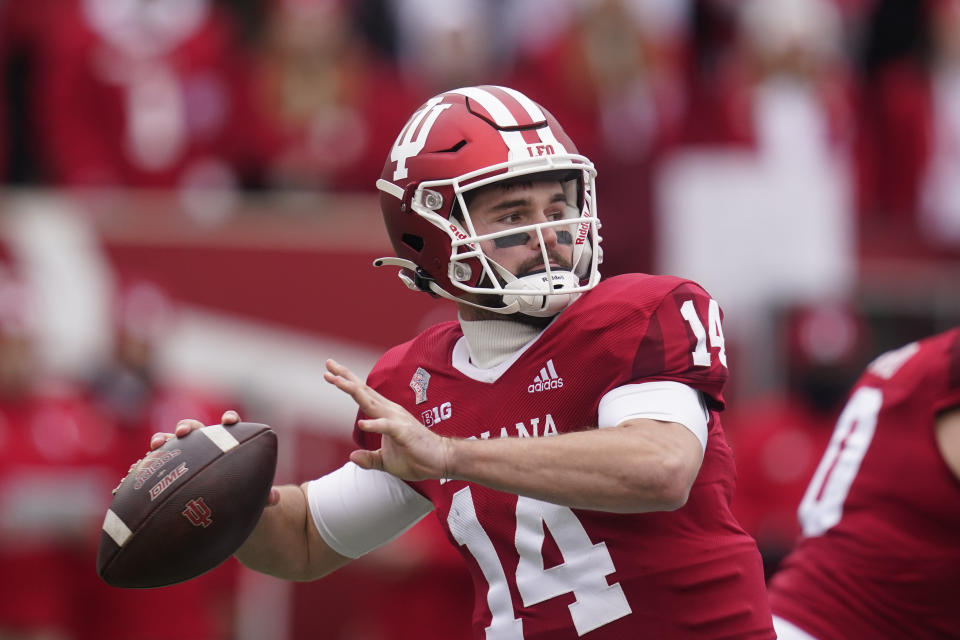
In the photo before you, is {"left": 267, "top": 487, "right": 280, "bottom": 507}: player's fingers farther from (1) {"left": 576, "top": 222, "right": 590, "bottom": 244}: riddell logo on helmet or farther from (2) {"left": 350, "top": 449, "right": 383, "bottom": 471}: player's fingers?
(1) {"left": 576, "top": 222, "right": 590, "bottom": 244}: riddell logo on helmet

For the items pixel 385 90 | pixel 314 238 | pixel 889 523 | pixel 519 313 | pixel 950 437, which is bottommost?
pixel 314 238

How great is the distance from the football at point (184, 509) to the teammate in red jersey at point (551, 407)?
0.30 meters

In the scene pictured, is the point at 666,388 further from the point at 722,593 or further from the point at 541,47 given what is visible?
the point at 541,47

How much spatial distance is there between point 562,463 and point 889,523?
1.09m

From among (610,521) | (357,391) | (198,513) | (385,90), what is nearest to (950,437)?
(610,521)

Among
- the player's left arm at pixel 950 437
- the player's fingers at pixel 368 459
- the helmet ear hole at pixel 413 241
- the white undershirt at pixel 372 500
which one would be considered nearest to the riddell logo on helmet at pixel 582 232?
the white undershirt at pixel 372 500

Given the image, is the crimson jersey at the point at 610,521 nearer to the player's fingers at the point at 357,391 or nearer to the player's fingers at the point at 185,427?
the player's fingers at the point at 357,391

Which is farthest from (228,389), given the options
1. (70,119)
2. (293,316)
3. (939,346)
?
(939,346)

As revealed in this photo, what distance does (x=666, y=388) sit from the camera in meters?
2.76

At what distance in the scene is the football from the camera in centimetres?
291

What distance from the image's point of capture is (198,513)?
2.92m

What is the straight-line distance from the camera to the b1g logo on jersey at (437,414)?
3.07m

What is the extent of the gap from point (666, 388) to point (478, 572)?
2.06 ft

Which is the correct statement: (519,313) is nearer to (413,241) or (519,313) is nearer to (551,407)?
(551,407)
